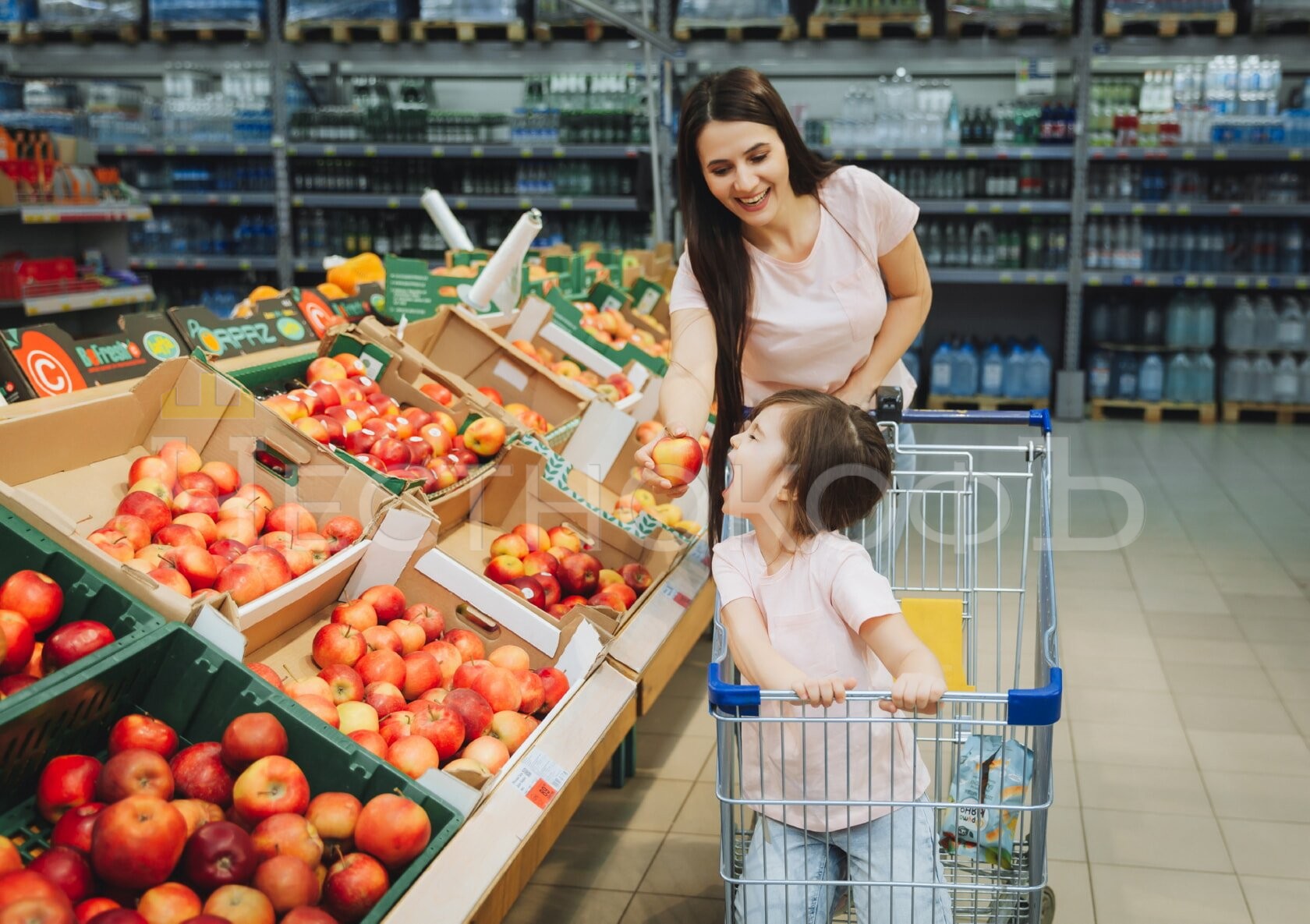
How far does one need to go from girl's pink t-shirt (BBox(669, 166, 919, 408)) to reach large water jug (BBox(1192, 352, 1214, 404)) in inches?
247

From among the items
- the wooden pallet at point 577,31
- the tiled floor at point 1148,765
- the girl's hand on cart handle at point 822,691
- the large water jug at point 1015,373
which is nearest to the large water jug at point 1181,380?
the large water jug at point 1015,373

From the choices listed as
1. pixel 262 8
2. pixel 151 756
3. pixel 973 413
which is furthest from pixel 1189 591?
pixel 262 8

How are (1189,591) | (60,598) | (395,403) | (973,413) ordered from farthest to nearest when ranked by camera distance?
(1189,591) → (395,403) → (973,413) → (60,598)

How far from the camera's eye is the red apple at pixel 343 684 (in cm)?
205

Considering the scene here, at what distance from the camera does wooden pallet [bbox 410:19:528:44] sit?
777 cm

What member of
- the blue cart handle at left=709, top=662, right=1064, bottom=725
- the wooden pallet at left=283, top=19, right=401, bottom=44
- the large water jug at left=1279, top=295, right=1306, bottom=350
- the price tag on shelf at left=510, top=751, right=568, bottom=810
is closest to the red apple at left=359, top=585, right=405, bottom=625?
the price tag on shelf at left=510, top=751, right=568, bottom=810

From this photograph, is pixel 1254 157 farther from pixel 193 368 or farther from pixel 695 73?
pixel 193 368

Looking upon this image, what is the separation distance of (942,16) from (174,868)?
8.25 metres

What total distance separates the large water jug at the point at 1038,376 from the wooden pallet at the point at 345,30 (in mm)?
4633

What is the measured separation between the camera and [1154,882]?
2.53 m

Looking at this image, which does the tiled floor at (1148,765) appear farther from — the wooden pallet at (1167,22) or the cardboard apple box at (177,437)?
the wooden pallet at (1167,22)

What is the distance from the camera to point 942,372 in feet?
26.4

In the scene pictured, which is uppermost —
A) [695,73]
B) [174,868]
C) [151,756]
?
[695,73]

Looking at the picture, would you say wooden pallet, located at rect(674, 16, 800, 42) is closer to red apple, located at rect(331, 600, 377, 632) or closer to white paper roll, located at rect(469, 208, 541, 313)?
white paper roll, located at rect(469, 208, 541, 313)
